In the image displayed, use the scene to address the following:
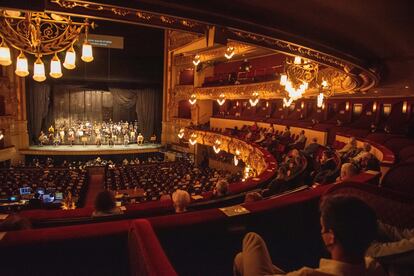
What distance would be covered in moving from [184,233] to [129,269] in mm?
410

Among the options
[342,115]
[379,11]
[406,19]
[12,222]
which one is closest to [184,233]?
[12,222]

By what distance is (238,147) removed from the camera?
1556 centimetres

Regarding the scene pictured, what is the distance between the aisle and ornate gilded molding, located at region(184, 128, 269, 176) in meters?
6.81

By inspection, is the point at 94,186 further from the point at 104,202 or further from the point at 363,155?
the point at 363,155

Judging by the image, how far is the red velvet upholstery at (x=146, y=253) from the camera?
130 centimetres

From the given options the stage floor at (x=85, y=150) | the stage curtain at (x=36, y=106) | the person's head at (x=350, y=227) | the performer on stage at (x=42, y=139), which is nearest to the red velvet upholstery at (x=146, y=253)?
the person's head at (x=350, y=227)

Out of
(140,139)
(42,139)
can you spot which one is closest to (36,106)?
(42,139)

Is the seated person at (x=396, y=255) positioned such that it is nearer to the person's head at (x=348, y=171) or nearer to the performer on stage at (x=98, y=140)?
the person's head at (x=348, y=171)

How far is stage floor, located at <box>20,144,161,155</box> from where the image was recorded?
19089 millimetres

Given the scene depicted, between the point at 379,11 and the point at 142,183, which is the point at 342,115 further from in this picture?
the point at 379,11

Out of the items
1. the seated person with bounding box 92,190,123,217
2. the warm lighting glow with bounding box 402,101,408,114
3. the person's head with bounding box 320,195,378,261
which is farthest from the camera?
the warm lighting glow with bounding box 402,101,408,114

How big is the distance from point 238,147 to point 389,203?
13.3m

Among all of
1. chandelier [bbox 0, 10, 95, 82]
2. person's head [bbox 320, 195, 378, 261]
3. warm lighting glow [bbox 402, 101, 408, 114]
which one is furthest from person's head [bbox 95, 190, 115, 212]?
warm lighting glow [bbox 402, 101, 408, 114]

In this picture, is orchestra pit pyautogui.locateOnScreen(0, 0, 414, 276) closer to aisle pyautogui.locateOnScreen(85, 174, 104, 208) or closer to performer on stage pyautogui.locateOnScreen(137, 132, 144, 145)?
aisle pyautogui.locateOnScreen(85, 174, 104, 208)
